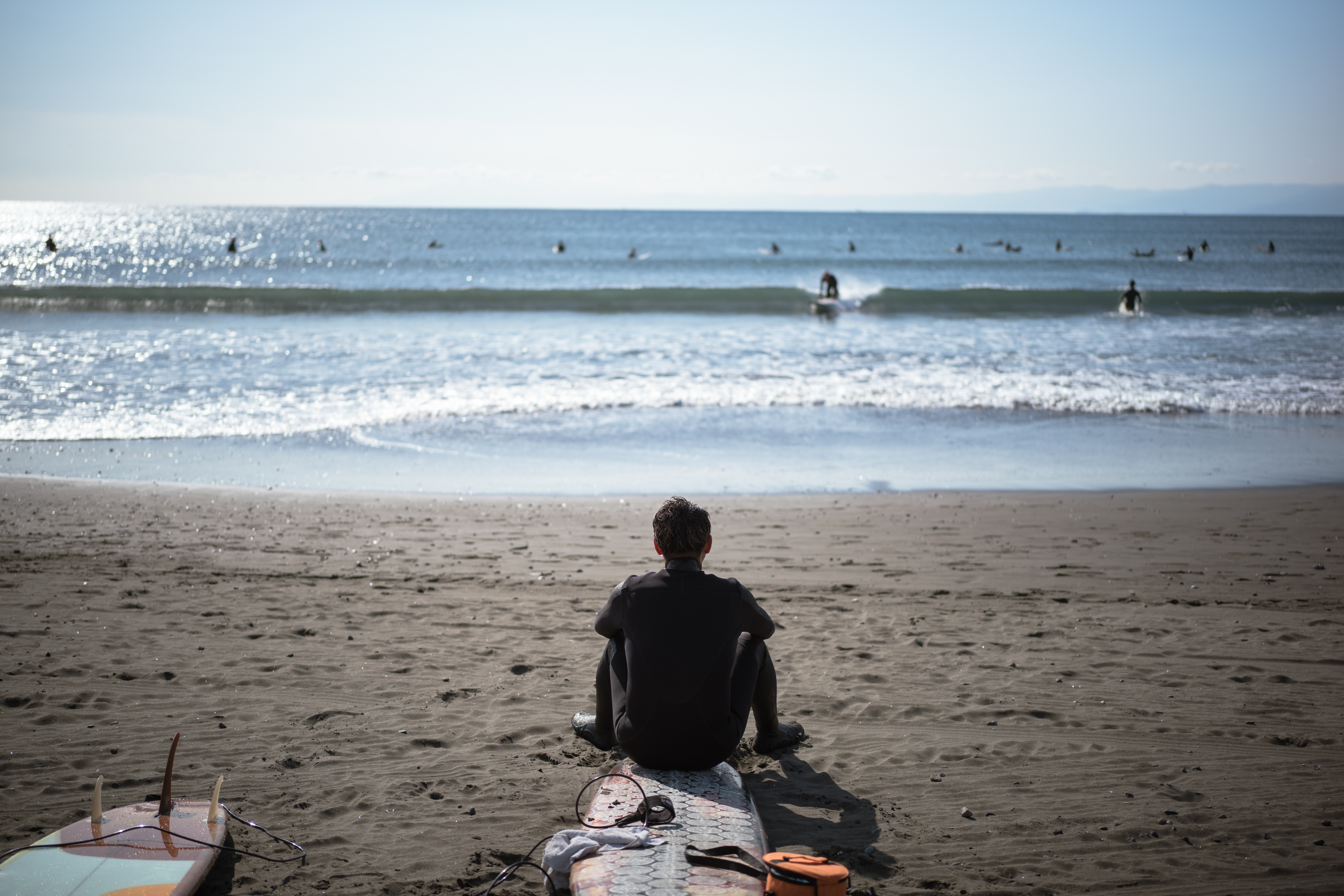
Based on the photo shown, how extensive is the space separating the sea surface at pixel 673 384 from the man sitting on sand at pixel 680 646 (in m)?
5.49

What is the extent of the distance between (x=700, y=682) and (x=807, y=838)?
71cm

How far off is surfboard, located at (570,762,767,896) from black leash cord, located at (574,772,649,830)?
0.02m

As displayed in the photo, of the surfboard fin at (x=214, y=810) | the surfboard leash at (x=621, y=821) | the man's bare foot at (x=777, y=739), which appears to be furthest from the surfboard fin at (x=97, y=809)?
the man's bare foot at (x=777, y=739)

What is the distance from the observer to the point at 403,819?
354 cm

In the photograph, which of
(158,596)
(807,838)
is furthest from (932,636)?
(158,596)

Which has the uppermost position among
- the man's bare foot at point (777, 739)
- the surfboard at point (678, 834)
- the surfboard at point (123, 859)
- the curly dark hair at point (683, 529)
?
the curly dark hair at point (683, 529)

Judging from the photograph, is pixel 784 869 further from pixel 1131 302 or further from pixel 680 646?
pixel 1131 302

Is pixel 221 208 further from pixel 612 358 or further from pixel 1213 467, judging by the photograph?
pixel 1213 467

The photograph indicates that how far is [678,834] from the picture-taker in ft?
10.3

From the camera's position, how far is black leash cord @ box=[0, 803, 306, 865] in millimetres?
3145

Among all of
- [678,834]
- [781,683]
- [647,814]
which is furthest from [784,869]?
[781,683]

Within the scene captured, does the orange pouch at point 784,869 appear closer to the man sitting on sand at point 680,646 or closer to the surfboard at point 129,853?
the man sitting on sand at point 680,646

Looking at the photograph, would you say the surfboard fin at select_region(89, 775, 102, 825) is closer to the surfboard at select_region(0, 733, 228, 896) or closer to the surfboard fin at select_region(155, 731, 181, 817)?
the surfboard at select_region(0, 733, 228, 896)

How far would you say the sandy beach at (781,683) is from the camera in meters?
3.43
